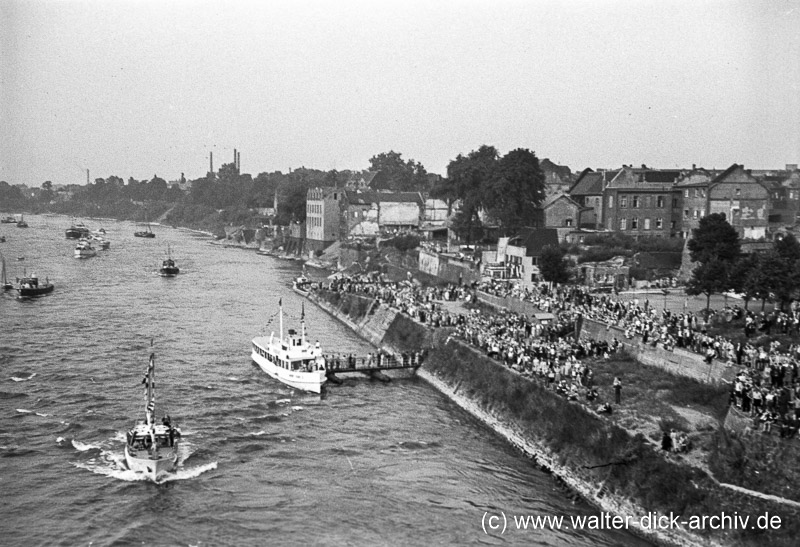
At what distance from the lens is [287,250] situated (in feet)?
443

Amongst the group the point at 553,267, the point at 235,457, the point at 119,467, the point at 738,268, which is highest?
the point at 738,268

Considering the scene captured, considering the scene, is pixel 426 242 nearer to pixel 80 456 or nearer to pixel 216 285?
pixel 216 285

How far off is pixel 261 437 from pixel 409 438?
6278 mm

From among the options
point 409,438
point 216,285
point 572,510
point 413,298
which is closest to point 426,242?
point 216,285

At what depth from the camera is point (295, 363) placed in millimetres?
46000

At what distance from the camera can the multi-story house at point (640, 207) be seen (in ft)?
239

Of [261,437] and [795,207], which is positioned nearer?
[261,437]

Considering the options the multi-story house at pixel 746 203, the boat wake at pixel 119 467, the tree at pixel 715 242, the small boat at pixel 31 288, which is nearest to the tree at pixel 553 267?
the tree at pixel 715 242

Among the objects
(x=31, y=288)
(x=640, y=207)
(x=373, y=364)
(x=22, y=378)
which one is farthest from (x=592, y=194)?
(x=22, y=378)

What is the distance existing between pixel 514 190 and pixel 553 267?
79.6ft

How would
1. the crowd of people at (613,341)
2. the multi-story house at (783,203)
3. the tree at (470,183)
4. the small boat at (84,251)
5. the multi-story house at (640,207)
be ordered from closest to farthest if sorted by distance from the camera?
the crowd of people at (613,341)
the multi-story house at (783,203)
the multi-story house at (640,207)
the tree at (470,183)
the small boat at (84,251)

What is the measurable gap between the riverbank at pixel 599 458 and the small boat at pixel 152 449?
46.0 ft

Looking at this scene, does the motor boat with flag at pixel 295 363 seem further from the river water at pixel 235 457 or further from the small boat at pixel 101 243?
the small boat at pixel 101 243

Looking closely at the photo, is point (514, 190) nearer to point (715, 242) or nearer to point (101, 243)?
point (715, 242)
